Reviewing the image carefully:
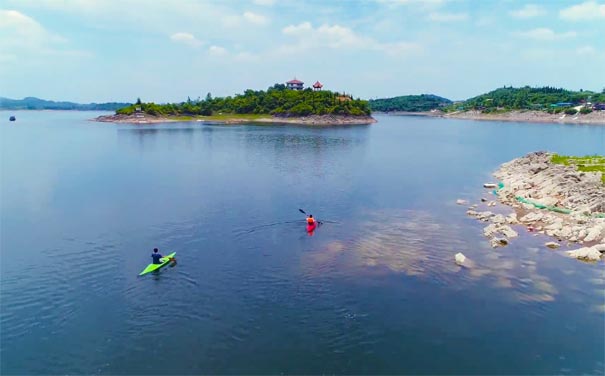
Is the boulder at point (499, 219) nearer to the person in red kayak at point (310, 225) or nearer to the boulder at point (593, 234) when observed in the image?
the boulder at point (593, 234)

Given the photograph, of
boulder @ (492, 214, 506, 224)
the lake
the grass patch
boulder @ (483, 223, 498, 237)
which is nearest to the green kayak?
the lake

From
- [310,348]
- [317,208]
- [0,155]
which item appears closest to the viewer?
[310,348]

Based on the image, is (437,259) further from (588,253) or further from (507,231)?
(588,253)

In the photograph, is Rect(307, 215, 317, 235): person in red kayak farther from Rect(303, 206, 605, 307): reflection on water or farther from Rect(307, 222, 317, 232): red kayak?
Rect(303, 206, 605, 307): reflection on water

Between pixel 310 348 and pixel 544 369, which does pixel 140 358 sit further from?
pixel 544 369

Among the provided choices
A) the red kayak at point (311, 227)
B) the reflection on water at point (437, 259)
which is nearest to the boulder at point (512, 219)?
the reflection on water at point (437, 259)

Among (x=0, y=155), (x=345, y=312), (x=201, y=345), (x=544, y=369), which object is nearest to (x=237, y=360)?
(x=201, y=345)
